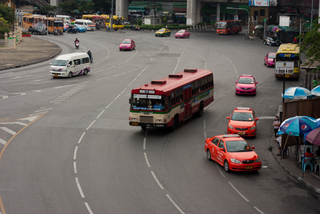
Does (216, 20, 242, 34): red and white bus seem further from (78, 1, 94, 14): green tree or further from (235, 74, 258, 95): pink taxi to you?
(235, 74, 258, 95): pink taxi

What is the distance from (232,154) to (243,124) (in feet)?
20.9

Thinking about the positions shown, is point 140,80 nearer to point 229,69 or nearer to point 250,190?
point 229,69

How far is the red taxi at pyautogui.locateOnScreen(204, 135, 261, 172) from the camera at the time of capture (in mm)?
20891

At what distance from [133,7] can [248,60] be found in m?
93.5

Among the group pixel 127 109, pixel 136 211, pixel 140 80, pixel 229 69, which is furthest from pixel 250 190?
pixel 229 69

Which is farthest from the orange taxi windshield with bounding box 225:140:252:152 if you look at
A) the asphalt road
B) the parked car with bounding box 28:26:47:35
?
the parked car with bounding box 28:26:47:35

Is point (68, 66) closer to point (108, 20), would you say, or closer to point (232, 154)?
point (232, 154)

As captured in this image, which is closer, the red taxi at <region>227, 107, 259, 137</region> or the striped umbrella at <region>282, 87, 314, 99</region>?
the red taxi at <region>227, 107, 259, 137</region>

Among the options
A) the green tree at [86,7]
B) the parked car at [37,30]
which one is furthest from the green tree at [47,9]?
the parked car at [37,30]

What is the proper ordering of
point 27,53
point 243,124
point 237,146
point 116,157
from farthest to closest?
point 27,53, point 243,124, point 116,157, point 237,146

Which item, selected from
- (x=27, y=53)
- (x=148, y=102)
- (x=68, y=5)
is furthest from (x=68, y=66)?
(x=68, y=5)

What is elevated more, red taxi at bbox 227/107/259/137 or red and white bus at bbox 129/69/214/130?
red and white bus at bbox 129/69/214/130

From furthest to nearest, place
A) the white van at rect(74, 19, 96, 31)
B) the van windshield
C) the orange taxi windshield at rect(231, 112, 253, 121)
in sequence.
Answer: the white van at rect(74, 19, 96, 31) < the van windshield < the orange taxi windshield at rect(231, 112, 253, 121)

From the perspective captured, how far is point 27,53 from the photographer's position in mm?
64812
